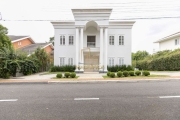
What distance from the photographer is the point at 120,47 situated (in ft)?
70.7

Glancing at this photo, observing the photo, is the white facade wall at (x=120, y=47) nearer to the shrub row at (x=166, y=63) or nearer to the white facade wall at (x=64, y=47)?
the shrub row at (x=166, y=63)

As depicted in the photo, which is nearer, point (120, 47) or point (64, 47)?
point (120, 47)

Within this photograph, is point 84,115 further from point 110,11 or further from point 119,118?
point 110,11

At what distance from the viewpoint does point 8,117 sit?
4.14m

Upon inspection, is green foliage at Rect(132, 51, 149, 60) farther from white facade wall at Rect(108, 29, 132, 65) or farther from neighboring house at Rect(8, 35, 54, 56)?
white facade wall at Rect(108, 29, 132, 65)

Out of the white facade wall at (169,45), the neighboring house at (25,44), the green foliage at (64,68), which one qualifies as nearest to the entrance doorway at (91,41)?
the green foliage at (64,68)

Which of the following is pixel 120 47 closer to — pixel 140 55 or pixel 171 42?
pixel 171 42

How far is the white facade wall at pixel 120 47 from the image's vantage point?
21.4 metres

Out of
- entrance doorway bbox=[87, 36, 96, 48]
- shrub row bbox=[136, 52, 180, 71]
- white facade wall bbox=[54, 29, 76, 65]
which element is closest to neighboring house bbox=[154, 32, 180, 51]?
shrub row bbox=[136, 52, 180, 71]

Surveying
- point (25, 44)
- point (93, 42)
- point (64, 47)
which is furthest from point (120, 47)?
point (25, 44)

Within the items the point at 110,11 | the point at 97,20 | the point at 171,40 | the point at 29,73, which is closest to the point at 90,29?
the point at 97,20

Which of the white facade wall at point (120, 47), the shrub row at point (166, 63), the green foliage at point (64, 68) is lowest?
the green foliage at point (64, 68)

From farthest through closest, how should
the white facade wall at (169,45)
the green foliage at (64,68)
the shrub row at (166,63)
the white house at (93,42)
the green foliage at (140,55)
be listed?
the green foliage at (140,55) → the white facade wall at (169,45) → the white house at (93,42) → the green foliage at (64,68) → the shrub row at (166,63)

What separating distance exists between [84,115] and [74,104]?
119 cm
